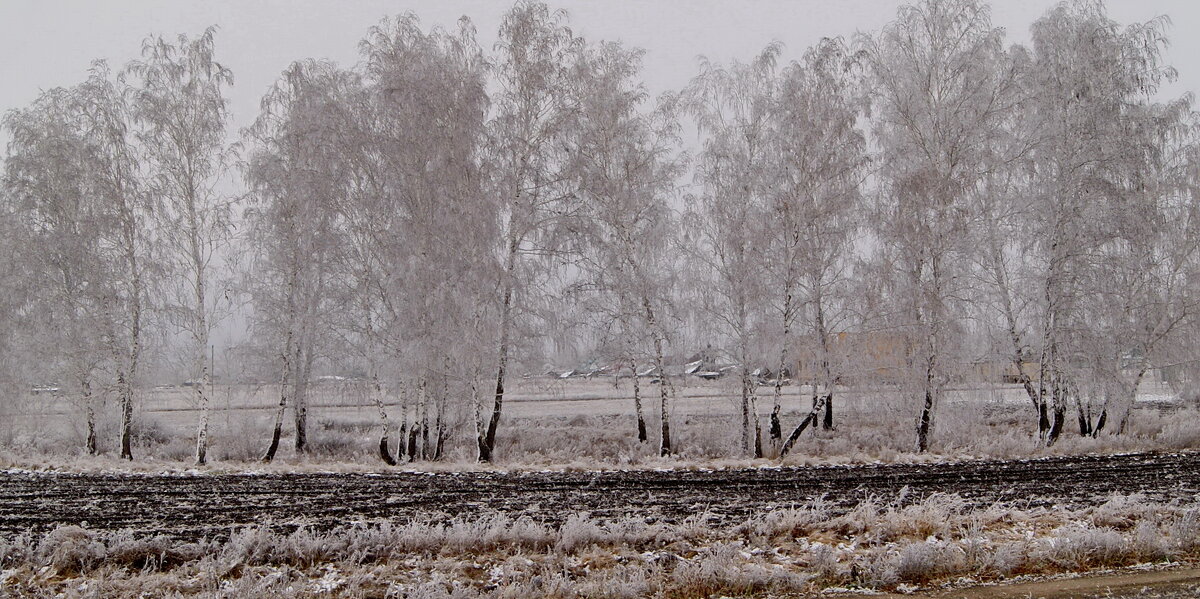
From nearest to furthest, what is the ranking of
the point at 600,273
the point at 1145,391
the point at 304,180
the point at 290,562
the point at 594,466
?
the point at 290,562 < the point at 594,466 < the point at 304,180 < the point at 600,273 < the point at 1145,391

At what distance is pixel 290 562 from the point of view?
29.2ft

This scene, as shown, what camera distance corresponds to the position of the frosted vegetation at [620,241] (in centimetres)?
1897

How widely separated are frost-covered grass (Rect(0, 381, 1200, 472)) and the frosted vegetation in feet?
0.87

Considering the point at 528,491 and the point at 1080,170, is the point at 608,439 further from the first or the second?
the point at 1080,170

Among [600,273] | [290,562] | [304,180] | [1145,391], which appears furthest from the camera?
[1145,391]

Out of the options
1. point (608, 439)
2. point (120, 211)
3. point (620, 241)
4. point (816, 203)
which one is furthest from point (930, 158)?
point (120, 211)

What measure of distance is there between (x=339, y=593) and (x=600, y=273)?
1286cm

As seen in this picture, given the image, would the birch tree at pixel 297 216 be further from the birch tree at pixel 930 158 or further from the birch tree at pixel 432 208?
the birch tree at pixel 930 158

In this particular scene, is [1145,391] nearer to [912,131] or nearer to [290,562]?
[912,131]

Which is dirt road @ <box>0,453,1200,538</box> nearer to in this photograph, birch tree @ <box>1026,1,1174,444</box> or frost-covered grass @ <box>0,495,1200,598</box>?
frost-covered grass @ <box>0,495,1200,598</box>

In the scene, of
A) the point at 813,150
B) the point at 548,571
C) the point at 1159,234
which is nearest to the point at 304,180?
the point at 813,150

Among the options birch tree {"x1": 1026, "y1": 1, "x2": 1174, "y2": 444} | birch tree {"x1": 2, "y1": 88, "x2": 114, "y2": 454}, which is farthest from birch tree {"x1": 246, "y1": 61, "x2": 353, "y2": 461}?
birch tree {"x1": 1026, "y1": 1, "x2": 1174, "y2": 444}

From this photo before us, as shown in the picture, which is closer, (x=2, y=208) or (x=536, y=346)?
(x=536, y=346)

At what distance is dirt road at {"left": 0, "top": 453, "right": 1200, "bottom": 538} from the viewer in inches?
440
